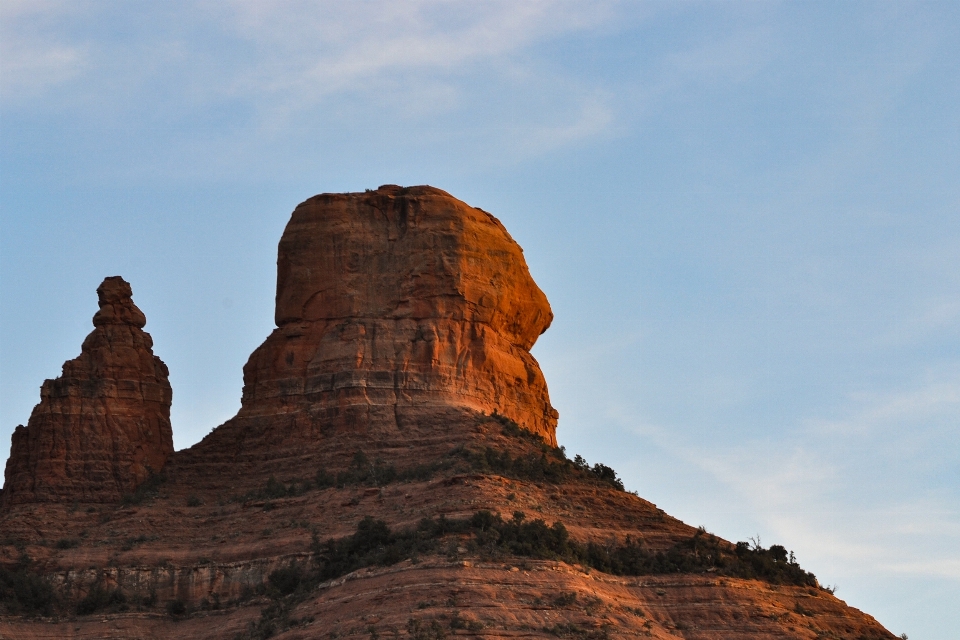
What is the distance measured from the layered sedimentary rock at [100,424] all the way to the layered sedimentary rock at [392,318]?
12.9ft

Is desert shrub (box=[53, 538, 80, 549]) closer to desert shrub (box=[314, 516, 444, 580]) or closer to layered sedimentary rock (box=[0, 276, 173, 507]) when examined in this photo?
layered sedimentary rock (box=[0, 276, 173, 507])

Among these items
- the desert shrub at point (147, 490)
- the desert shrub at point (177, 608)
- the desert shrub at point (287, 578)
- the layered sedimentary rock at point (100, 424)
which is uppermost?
the layered sedimentary rock at point (100, 424)

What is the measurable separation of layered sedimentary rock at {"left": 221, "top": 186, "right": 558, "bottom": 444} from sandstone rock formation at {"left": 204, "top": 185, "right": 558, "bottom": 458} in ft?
0.14

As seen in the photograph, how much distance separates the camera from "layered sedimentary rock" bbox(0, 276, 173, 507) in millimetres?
102625

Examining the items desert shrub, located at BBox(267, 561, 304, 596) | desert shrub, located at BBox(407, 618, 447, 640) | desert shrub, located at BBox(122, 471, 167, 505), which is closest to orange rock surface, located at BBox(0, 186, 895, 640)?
desert shrub, located at BBox(407, 618, 447, 640)

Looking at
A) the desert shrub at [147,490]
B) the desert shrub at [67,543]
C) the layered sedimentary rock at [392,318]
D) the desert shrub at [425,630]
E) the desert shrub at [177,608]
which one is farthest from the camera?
the layered sedimentary rock at [392,318]

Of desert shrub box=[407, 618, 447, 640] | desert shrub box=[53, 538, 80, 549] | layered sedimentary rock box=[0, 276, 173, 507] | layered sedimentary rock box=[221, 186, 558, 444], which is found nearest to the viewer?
desert shrub box=[407, 618, 447, 640]

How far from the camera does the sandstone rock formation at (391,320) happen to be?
339 ft

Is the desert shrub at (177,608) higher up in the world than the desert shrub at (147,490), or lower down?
lower down

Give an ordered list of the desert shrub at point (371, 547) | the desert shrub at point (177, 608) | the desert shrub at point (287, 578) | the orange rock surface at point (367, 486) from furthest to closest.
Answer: the desert shrub at point (177, 608) < the desert shrub at point (287, 578) < the desert shrub at point (371, 547) < the orange rock surface at point (367, 486)

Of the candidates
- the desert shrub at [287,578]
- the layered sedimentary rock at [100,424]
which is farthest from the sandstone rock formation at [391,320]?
the desert shrub at [287,578]

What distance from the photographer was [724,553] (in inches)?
3730

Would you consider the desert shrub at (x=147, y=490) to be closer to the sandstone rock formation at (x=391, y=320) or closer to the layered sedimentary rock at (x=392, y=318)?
the sandstone rock formation at (x=391, y=320)

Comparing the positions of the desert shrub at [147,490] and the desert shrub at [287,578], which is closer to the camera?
the desert shrub at [287,578]
